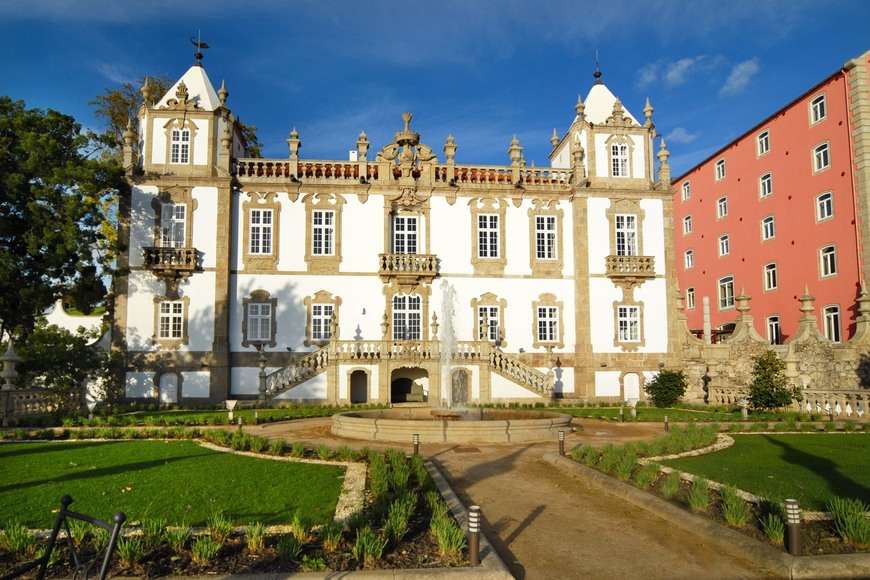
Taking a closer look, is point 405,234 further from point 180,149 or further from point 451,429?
point 451,429

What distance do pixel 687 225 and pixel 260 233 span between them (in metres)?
32.7

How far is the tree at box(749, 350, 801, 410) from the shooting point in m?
22.9

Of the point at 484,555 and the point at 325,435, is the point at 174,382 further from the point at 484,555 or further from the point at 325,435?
the point at 484,555

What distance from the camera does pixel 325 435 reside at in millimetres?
17500

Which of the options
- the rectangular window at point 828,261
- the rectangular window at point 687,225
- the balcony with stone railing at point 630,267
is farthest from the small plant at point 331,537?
the rectangular window at point 687,225

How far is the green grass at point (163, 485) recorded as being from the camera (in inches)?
336

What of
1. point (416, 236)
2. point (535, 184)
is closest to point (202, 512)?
point (416, 236)

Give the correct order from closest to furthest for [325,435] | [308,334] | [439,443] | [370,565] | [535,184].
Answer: [370,565] → [439,443] → [325,435] → [308,334] → [535,184]

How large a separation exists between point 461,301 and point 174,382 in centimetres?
1394

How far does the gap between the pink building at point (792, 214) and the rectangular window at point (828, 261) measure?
0.05 metres

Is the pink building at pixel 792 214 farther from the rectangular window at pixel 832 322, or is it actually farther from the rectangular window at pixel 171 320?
the rectangular window at pixel 171 320

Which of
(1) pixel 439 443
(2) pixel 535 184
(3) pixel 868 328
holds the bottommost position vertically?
(1) pixel 439 443

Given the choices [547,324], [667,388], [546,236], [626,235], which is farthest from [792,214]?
[547,324]

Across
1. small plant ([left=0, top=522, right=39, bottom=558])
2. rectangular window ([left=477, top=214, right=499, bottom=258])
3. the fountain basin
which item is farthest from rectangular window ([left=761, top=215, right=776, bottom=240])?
small plant ([left=0, top=522, right=39, bottom=558])
